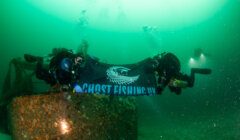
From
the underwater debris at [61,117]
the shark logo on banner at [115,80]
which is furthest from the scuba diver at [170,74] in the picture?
the underwater debris at [61,117]

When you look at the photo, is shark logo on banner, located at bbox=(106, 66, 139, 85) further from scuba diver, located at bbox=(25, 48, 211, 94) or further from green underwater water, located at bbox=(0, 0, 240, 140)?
green underwater water, located at bbox=(0, 0, 240, 140)

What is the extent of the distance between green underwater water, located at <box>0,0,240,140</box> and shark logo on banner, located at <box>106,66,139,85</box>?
430 cm

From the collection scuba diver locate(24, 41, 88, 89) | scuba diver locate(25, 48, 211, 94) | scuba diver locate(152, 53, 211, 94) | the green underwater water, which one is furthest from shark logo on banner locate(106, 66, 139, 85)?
the green underwater water

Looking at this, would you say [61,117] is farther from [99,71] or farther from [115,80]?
[115,80]

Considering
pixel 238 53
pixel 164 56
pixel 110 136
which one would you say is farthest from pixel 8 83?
pixel 238 53

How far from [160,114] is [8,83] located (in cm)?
903

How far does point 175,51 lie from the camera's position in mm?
49562

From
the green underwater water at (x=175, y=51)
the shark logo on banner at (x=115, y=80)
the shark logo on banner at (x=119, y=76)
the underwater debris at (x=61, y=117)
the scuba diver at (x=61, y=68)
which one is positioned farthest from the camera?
the green underwater water at (x=175, y=51)

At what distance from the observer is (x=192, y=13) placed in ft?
157

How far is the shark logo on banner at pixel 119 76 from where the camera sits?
195 inches

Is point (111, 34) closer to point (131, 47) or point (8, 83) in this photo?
point (131, 47)

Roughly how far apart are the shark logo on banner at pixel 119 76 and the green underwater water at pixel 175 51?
4304mm

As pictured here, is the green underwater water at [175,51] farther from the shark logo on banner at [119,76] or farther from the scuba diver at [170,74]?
the scuba diver at [170,74]

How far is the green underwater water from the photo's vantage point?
459 inches
